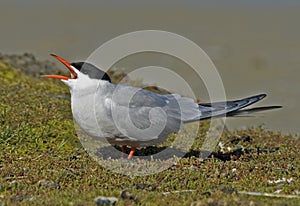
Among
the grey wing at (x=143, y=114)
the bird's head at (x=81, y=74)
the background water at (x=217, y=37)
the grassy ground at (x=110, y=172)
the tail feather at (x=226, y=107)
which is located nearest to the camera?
the grassy ground at (x=110, y=172)

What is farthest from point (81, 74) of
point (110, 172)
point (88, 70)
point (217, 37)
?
point (217, 37)

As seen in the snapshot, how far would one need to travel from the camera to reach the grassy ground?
5.78 metres

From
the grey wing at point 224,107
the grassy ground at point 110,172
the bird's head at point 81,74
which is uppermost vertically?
the grey wing at point 224,107

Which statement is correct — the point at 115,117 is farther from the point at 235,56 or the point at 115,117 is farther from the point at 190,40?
the point at 190,40

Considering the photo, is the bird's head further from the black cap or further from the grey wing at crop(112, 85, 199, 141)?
the grey wing at crop(112, 85, 199, 141)

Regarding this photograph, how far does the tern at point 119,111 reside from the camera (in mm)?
7617

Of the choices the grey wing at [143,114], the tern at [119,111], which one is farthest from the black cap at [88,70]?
the grey wing at [143,114]

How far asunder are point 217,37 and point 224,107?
805 inches

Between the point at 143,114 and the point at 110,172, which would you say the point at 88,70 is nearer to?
the point at 143,114

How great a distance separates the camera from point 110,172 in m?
7.02

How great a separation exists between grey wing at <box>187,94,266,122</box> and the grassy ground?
23.0 inches

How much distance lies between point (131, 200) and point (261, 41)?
2309 cm

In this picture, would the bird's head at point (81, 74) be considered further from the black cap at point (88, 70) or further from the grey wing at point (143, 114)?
the grey wing at point (143, 114)

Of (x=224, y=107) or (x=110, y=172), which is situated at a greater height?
(x=224, y=107)
